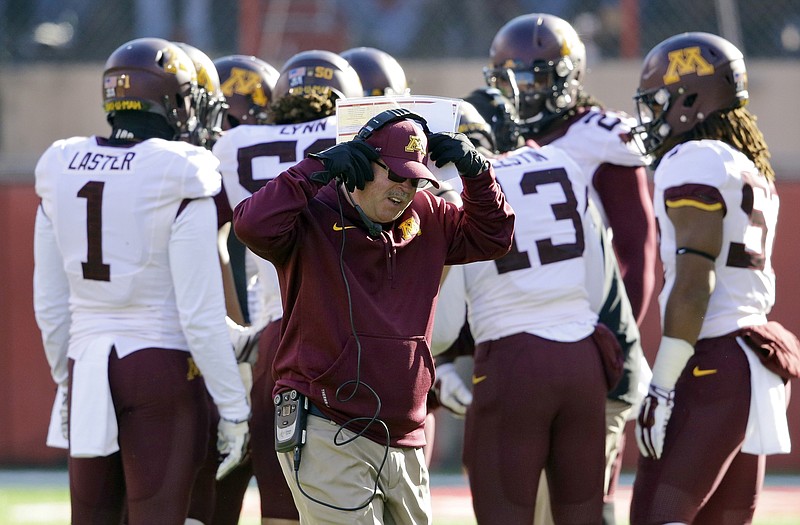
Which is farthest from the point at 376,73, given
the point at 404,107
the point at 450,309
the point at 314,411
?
the point at 314,411

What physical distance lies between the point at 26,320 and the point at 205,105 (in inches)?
169

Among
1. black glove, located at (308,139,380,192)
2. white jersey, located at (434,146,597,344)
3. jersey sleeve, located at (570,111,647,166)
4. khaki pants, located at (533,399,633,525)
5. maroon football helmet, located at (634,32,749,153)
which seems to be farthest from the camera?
jersey sleeve, located at (570,111,647,166)

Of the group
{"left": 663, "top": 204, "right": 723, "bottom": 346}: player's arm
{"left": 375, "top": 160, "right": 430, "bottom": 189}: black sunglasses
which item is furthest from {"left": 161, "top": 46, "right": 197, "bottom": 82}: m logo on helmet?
{"left": 663, "top": 204, "right": 723, "bottom": 346}: player's arm

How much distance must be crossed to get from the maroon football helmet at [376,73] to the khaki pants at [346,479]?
2543 mm

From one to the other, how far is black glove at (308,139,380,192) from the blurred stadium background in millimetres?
6845

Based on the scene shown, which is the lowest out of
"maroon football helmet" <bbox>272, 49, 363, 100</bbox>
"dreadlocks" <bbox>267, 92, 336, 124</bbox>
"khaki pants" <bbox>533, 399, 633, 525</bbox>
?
"khaki pants" <bbox>533, 399, 633, 525</bbox>

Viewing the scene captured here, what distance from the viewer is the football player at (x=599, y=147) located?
15.7ft

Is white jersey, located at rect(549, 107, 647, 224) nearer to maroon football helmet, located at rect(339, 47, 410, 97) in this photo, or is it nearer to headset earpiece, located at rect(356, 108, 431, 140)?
maroon football helmet, located at rect(339, 47, 410, 97)

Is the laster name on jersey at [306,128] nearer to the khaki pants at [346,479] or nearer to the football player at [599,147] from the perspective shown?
the football player at [599,147]

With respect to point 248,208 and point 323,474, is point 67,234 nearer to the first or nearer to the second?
point 248,208

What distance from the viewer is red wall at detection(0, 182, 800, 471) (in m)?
8.36

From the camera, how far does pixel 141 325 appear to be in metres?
4.05

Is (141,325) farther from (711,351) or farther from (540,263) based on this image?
(711,351)

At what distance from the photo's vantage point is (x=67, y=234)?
4.06m
